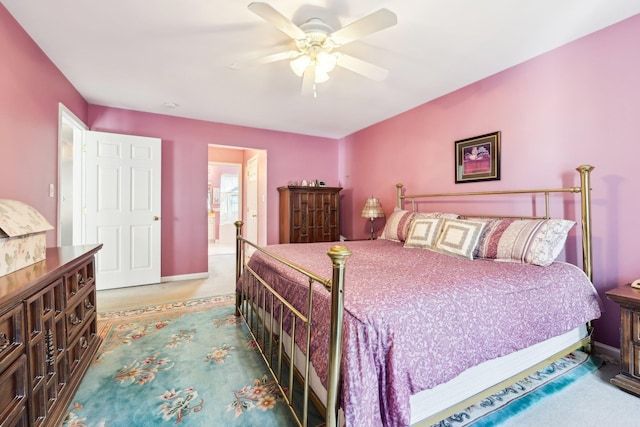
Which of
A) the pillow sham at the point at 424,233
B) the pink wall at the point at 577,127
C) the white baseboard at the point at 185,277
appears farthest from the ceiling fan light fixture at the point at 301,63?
the white baseboard at the point at 185,277

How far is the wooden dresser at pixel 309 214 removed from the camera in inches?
177

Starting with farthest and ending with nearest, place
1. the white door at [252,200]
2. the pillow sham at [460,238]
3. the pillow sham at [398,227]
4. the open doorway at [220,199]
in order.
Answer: the open doorway at [220,199], the white door at [252,200], the pillow sham at [398,227], the pillow sham at [460,238]

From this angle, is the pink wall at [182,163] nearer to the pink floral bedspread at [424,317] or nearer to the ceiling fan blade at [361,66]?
the pink floral bedspread at [424,317]

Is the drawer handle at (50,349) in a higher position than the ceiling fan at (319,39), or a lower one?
lower

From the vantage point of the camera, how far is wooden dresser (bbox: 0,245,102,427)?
1.04m

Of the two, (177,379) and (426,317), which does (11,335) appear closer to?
(177,379)

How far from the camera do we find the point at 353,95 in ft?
10.7

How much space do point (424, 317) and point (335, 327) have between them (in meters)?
0.46

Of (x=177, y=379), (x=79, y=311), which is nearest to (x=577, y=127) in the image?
(x=177, y=379)

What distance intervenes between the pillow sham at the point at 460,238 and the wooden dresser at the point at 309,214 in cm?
241

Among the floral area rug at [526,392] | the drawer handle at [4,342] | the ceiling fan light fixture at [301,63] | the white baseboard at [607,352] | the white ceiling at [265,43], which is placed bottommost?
the floral area rug at [526,392]

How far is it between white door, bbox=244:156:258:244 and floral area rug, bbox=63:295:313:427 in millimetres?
3059

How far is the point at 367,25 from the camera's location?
5.31ft

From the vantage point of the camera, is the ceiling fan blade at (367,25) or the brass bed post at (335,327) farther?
the ceiling fan blade at (367,25)
